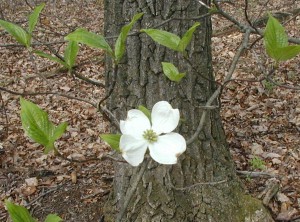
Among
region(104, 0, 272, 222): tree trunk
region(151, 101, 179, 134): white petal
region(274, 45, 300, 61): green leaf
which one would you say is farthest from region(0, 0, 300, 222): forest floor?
region(151, 101, 179, 134): white petal

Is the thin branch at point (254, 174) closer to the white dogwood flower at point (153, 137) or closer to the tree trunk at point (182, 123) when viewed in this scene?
the tree trunk at point (182, 123)

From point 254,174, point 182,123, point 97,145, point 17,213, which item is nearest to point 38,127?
point 17,213

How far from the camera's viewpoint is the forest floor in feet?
7.93

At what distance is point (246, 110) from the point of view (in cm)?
354

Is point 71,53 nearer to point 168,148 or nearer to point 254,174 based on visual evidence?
point 168,148

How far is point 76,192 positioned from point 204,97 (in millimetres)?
1062

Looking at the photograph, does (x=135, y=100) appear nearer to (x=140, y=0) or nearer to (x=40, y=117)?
(x=140, y=0)

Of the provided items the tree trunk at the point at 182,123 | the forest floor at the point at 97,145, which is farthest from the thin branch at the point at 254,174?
the tree trunk at the point at 182,123

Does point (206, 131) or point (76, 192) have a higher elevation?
point (206, 131)

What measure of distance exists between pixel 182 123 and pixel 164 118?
3.58 feet

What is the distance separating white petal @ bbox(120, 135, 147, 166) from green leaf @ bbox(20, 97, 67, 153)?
0.58 feet

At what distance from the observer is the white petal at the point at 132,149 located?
2.70ft

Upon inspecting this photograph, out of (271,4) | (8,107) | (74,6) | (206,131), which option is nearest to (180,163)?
(206,131)

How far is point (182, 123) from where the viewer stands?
1.97 m
